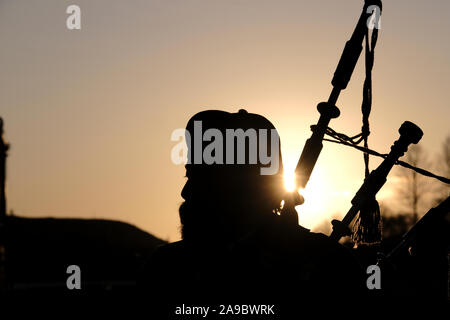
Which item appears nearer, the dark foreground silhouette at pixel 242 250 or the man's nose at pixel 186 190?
the dark foreground silhouette at pixel 242 250

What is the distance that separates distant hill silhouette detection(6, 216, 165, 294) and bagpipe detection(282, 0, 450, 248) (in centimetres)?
2960

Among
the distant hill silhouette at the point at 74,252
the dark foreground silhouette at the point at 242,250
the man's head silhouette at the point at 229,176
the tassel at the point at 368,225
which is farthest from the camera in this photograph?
the distant hill silhouette at the point at 74,252

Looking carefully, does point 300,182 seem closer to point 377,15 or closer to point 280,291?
point 280,291

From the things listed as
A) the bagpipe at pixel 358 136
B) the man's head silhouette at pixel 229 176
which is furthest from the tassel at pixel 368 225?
the man's head silhouette at pixel 229 176

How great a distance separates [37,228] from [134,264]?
362 inches

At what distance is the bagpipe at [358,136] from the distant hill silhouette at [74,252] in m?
29.6

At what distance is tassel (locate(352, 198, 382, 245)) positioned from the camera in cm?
505

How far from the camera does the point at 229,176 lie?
14.2 feet

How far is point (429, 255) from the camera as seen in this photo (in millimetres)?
4551

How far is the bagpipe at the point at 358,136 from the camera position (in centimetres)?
422

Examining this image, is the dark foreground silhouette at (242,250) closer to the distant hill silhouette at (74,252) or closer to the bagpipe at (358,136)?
the bagpipe at (358,136)

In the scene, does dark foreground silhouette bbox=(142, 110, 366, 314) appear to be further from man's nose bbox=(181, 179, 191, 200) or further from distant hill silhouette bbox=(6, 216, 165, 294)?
distant hill silhouette bbox=(6, 216, 165, 294)

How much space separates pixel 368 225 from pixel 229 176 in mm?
1137
